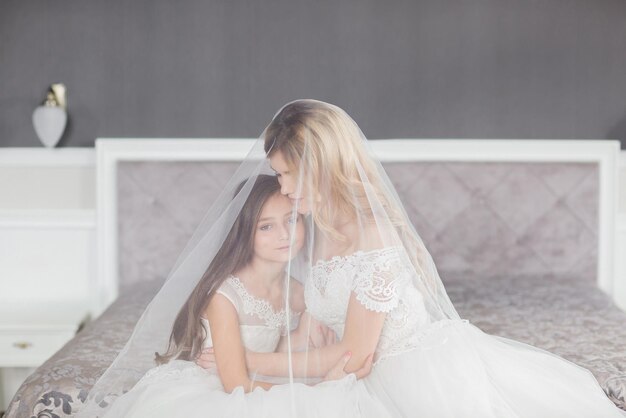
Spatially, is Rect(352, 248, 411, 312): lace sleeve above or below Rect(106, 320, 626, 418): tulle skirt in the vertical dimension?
above

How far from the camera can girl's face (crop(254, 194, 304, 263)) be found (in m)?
2.13

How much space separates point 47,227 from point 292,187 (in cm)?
256

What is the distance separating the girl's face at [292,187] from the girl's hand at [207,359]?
1.51 ft

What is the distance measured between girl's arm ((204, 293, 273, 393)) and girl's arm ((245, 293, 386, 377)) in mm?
72

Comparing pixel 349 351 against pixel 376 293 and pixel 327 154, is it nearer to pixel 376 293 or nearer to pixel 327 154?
pixel 376 293

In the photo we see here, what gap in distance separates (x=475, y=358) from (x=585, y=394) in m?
0.32

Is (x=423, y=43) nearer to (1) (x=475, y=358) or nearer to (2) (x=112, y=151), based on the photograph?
(2) (x=112, y=151)

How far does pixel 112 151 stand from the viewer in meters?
4.14

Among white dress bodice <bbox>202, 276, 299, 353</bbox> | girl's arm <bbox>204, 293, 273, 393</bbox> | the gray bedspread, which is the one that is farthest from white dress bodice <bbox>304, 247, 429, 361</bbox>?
the gray bedspread

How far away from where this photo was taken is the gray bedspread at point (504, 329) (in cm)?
257

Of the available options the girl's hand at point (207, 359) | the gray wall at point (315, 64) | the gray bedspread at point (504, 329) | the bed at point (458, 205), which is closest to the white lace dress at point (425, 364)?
the girl's hand at point (207, 359)

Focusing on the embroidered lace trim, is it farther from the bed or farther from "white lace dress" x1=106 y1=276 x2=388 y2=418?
the bed

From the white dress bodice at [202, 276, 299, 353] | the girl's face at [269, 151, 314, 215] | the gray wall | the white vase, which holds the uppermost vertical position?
the gray wall

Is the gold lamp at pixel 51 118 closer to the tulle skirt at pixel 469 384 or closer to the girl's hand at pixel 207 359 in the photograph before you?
the girl's hand at pixel 207 359
